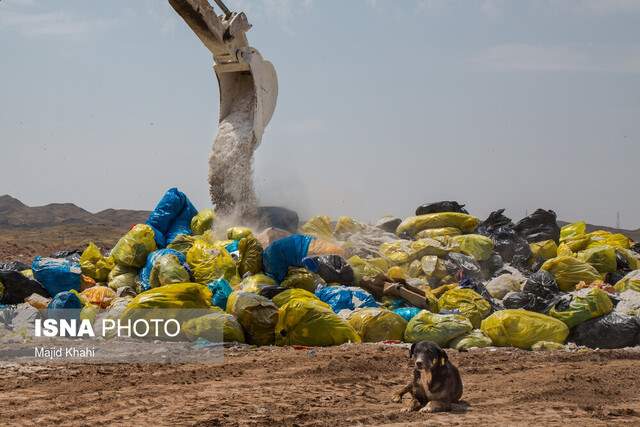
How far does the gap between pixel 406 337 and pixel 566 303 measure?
5.15 ft

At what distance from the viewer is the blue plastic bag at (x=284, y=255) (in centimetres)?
798

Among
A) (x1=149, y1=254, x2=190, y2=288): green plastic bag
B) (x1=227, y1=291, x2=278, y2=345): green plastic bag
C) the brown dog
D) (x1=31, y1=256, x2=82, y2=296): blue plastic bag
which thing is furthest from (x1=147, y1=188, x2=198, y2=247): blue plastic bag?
the brown dog

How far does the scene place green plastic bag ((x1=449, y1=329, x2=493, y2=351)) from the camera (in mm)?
6863

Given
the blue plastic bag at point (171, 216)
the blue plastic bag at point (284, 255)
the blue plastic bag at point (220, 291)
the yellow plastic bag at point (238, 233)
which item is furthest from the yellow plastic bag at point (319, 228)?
the blue plastic bag at point (220, 291)

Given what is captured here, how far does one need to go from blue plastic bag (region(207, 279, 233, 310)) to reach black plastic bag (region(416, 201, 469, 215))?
3656 mm

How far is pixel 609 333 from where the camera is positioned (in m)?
7.19

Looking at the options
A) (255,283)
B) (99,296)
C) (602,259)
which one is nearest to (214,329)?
(255,283)

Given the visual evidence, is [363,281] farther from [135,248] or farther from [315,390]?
[315,390]

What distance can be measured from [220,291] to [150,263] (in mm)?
1390

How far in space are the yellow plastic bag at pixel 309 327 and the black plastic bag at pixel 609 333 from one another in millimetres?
2064

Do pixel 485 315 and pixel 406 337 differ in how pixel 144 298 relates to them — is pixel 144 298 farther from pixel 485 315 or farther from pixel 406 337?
pixel 485 315

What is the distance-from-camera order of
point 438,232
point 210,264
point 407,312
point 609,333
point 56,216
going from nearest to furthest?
point 609,333
point 407,312
point 210,264
point 438,232
point 56,216

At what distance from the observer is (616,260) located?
945cm

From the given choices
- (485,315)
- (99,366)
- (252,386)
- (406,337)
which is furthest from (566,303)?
(99,366)
